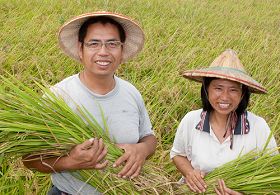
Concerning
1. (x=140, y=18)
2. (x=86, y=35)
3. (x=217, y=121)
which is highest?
(x=140, y=18)

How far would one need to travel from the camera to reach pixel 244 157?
1.77m

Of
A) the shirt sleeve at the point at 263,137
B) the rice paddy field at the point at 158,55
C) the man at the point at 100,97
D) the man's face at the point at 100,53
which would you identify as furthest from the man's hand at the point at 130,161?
the shirt sleeve at the point at 263,137

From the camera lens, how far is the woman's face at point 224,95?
1850mm

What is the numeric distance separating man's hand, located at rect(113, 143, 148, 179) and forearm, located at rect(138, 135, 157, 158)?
0.07 metres

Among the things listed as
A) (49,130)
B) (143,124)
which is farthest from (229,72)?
(49,130)

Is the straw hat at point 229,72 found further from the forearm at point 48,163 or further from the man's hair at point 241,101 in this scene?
the forearm at point 48,163

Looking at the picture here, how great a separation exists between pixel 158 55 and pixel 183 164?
6.76 ft

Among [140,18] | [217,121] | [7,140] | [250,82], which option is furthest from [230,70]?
[140,18]

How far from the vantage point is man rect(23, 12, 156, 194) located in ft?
5.32

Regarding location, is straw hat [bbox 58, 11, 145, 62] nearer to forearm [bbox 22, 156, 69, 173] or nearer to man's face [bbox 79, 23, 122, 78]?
man's face [bbox 79, 23, 122, 78]

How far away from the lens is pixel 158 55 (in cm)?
391

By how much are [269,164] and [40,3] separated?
13.3ft

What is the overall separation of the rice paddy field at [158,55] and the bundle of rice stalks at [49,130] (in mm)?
94

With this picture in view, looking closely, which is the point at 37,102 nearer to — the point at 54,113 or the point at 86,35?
the point at 54,113
